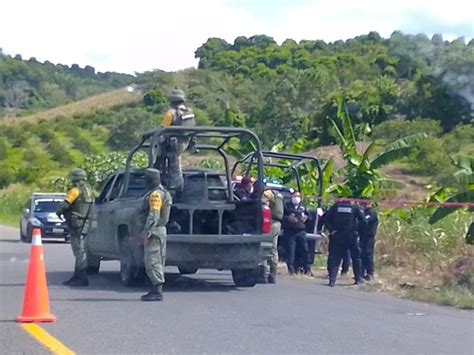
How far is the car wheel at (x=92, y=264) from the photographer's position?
1750 cm

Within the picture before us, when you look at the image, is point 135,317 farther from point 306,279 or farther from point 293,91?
point 293,91

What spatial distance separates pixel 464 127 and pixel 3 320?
29.3 metres

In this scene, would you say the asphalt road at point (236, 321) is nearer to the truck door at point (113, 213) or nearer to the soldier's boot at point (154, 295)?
the soldier's boot at point (154, 295)

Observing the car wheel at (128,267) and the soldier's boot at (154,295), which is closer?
the soldier's boot at (154,295)

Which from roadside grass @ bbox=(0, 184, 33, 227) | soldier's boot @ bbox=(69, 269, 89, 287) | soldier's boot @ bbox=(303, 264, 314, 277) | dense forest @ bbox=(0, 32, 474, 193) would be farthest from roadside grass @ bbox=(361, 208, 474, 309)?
roadside grass @ bbox=(0, 184, 33, 227)

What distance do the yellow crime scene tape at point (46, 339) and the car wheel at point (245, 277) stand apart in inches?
204

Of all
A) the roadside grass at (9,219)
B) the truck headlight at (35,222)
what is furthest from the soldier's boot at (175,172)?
the roadside grass at (9,219)

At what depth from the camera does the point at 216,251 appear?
15281 millimetres

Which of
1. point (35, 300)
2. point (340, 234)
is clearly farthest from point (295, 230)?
point (35, 300)

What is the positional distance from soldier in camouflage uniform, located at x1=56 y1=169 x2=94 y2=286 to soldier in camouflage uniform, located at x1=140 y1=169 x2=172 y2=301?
5.79 ft

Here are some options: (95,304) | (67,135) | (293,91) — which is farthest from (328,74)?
(95,304)

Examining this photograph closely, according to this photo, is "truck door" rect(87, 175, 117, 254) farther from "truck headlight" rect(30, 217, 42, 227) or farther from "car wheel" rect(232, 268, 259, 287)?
"truck headlight" rect(30, 217, 42, 227)

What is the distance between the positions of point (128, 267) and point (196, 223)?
1.26 m

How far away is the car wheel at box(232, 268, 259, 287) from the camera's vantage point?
15977mm
